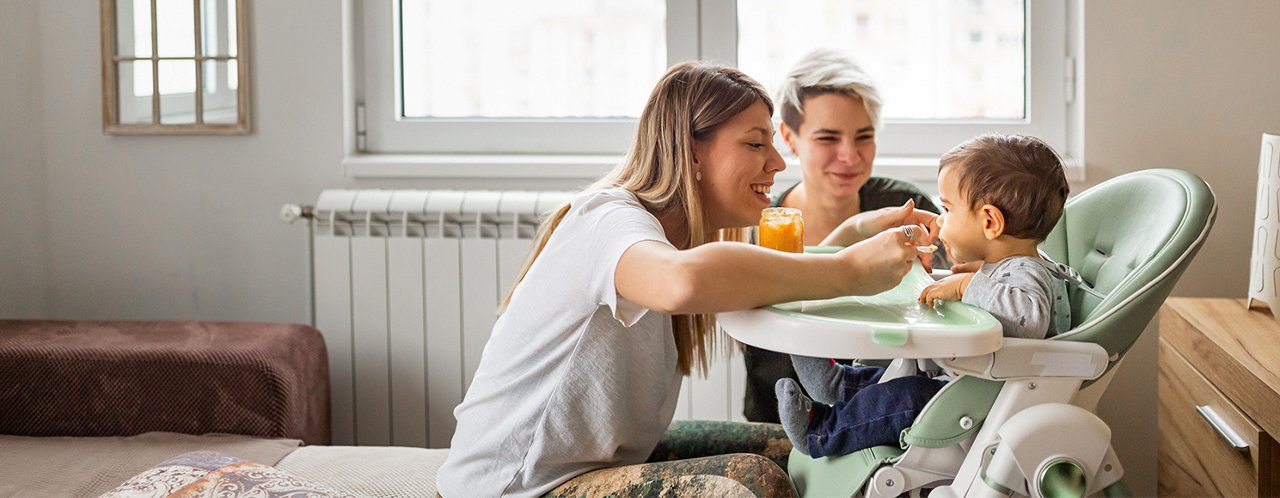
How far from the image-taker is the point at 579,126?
285 centimetres

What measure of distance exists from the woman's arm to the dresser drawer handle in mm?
666

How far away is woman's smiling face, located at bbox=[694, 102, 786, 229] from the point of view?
167cm

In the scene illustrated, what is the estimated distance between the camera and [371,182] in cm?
282

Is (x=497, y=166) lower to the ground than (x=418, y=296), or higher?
higher

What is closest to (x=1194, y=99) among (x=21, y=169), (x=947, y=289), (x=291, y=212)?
(x=947, y=289)

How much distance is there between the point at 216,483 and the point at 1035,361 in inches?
47.8

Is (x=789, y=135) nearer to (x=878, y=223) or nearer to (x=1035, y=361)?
(x=878, y=223)

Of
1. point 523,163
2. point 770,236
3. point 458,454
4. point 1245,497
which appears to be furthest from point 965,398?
point 523,163

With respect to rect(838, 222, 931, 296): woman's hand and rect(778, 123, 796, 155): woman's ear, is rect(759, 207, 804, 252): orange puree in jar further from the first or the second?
rect(778, 123, 796, 155): woman's ear

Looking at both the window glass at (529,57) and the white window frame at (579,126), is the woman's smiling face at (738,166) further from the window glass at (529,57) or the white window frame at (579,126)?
the window glass at (529,57)

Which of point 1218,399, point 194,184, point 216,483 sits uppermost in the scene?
point 194,184

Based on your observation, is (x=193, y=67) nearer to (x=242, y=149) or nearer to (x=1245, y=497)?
(x=242, y=149)

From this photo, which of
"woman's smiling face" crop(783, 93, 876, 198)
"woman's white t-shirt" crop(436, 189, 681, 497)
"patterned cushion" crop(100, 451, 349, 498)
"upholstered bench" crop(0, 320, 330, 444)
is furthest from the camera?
"upholstered bench" crop(0, 320, 330, 444)

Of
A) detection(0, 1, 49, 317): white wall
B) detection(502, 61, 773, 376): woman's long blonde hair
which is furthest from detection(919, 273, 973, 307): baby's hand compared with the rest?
detection(0, 1, 49, 317): white wall
